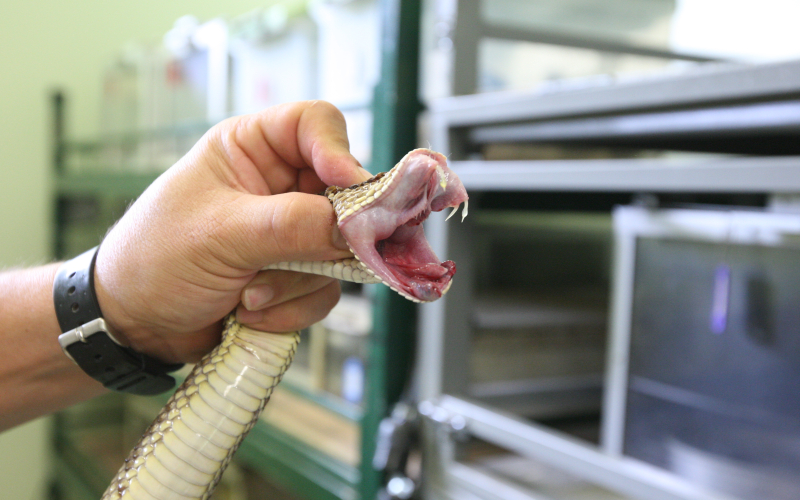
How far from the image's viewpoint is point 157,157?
247cm

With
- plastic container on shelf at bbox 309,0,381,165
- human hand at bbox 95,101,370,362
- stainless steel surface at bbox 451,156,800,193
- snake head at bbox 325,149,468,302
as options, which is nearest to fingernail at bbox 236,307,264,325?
human hand at bbox 95,101,370,362

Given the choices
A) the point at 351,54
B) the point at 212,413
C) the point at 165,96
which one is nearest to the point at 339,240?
the point at 212,413

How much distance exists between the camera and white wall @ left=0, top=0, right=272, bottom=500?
3.37 m

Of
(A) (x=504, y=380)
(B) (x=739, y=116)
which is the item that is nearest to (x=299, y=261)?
(B) (x=739, y=116)

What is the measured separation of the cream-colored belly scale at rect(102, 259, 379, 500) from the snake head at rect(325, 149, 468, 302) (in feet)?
0.82

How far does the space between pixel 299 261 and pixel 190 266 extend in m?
0.13

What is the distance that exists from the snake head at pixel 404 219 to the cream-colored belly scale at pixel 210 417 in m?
0.25

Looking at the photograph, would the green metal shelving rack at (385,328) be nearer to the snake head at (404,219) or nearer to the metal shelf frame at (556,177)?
the metal shelf frame at (556,177)

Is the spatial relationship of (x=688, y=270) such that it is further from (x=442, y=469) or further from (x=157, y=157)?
(x=157, y=157)

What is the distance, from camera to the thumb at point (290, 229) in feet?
2.00

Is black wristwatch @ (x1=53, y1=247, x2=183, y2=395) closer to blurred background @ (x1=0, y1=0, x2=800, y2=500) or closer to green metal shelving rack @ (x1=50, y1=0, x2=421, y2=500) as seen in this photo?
Result: blurred background @ (x1=0, y1=0, x2=800, y2=500)

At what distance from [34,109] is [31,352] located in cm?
306

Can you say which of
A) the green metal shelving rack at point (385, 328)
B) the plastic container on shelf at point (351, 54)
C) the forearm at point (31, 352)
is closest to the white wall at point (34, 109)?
the plastic container on shelf at point (351, 54)

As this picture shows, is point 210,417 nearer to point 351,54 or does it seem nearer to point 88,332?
point 88,332
